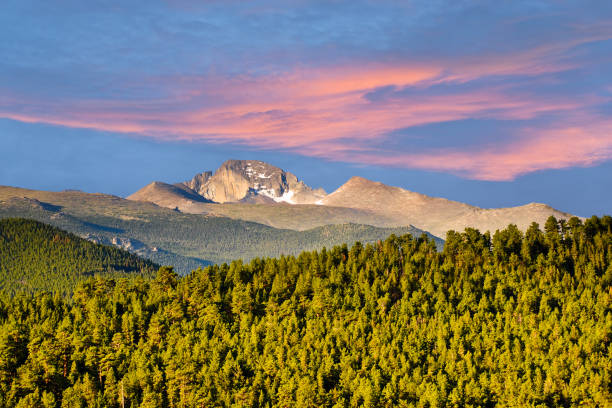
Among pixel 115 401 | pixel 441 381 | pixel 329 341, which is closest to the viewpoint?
pixel 115 401

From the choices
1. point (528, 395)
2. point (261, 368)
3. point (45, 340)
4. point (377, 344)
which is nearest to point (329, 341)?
point (377, 344)

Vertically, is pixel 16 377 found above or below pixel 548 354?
below

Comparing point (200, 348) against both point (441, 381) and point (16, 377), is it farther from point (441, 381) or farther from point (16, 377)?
point (441, 381)

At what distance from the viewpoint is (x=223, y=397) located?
155500mm

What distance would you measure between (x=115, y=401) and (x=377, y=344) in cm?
8147

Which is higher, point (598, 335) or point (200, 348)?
point (598, 335)

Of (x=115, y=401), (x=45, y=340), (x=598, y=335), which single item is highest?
(x=598, y=335)

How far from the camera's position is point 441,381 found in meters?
164

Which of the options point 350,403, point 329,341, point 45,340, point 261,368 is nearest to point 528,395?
point 350,403

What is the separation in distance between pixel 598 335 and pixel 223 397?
121 metres

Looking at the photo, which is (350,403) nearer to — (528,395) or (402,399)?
(402,399)

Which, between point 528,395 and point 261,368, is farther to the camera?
point 261,368

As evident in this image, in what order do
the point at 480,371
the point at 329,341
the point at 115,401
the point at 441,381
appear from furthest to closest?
the point at 329,341 → the point at 480,371 → the point at 441,381 → the point at 115,401

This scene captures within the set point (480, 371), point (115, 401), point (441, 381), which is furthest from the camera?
point (480, 371)
